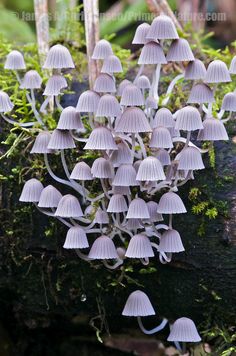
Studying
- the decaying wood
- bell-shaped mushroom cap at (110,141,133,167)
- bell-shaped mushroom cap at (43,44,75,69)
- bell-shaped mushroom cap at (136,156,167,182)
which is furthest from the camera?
the decaying wood

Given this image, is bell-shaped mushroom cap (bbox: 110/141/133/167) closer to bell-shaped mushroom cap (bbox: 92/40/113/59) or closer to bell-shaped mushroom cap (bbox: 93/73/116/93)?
bell-shaped mushroom cap (bbox: 93/73/116/93)

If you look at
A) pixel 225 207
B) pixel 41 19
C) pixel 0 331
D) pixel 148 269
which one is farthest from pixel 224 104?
pixel 0 331

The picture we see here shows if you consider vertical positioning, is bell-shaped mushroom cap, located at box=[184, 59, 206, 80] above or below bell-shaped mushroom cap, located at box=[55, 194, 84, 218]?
above

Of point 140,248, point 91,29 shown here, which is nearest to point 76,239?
point 140,248

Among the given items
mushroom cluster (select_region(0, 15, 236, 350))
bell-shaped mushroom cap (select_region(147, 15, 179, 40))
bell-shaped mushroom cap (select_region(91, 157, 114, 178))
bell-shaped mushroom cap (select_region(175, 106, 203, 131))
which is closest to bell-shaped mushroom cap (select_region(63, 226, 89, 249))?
mushroom cluster (select_region(0, 15, 236, 350))

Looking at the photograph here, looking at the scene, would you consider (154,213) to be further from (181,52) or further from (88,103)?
(181,52)

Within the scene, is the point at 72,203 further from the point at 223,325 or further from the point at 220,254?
the point at 223,325

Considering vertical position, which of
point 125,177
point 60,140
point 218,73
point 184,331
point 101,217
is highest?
point 218,73
